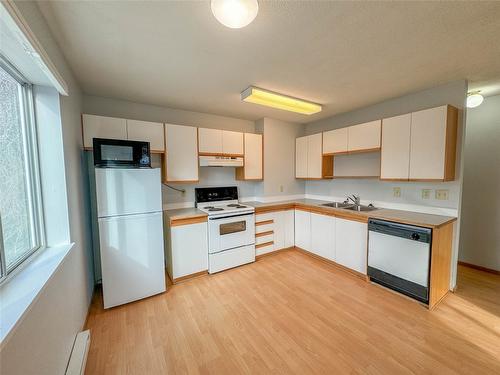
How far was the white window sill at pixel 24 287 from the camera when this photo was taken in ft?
2.61

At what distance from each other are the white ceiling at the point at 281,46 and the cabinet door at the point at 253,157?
3.26ft

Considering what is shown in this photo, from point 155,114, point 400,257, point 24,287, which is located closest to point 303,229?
point 400,257

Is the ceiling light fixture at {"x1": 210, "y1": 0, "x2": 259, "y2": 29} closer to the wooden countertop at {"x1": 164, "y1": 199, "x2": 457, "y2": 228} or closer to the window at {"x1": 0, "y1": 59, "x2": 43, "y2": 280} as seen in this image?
the window at {"x1": 0, "y1": 59, "x2": 43, "y2": 280}

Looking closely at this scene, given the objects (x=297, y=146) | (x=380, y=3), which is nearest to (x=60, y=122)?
(x=380, y=3)

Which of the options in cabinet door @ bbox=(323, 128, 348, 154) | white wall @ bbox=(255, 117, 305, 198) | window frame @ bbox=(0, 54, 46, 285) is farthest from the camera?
white wall @ bbox=(255, 117, 305, 198)

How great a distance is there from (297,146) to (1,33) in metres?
3.70

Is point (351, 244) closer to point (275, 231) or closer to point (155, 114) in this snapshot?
point (275, 231)

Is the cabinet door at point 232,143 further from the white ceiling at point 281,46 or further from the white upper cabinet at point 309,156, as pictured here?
the white upper cabinet at point 309,156

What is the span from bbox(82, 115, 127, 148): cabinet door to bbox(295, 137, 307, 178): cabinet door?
9.50 ft

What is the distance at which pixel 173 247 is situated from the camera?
8.45 ft

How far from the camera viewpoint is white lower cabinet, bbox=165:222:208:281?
259 cm

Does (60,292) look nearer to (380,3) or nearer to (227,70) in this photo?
(227,70)

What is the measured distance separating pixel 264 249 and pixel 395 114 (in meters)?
2.78

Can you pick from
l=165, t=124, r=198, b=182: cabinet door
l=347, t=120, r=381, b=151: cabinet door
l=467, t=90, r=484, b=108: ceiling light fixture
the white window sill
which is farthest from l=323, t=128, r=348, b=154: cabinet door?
the white window sill
